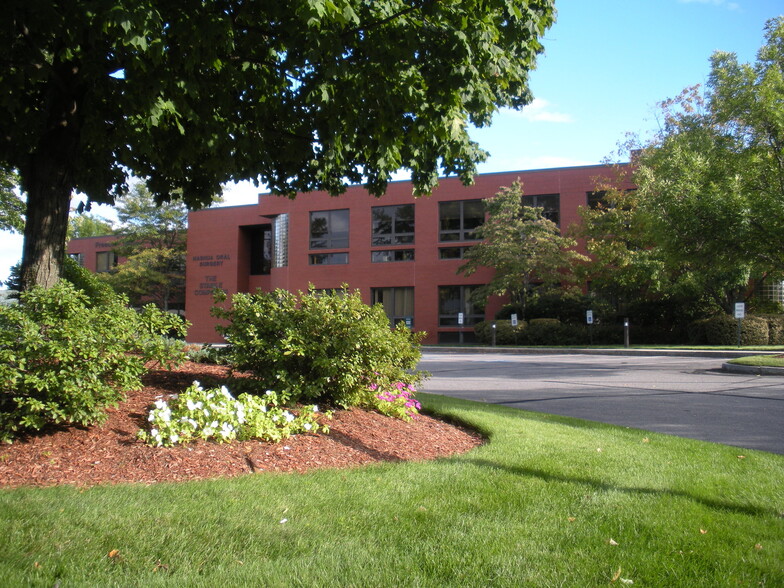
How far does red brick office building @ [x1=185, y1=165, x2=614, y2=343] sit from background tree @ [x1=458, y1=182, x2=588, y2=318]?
3010mm

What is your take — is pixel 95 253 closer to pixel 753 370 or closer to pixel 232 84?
pixel 753 370

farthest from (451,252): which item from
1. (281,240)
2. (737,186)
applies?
(737,186)

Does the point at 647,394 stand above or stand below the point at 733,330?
below

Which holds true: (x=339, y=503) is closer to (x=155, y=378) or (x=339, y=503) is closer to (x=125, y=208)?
(x=155, y=378)

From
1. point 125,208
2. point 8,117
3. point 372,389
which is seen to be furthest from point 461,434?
point 125,208

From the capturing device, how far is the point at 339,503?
13.9 feet

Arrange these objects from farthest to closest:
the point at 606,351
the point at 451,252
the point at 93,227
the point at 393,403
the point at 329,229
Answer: the point at 93,227, the point at 329,229, the point at 451,252, the point at 606,351, the point at 393,403

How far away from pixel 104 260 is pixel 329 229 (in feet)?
81.9

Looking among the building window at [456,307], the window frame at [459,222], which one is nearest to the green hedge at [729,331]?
the building window at [456,307]

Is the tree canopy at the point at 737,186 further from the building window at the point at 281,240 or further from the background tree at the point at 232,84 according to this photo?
the building window at the point at 281,240

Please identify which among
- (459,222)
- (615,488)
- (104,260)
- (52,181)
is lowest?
(615,488)

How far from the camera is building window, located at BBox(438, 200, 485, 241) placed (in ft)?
127

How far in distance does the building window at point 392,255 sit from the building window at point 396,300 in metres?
1.92

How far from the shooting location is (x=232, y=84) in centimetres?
694
